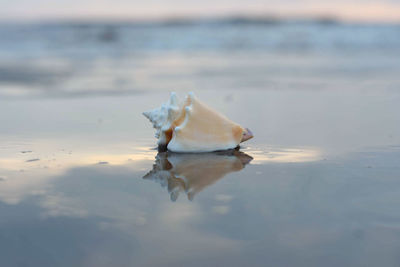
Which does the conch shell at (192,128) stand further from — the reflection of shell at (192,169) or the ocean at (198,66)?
the ocean at (198,66)

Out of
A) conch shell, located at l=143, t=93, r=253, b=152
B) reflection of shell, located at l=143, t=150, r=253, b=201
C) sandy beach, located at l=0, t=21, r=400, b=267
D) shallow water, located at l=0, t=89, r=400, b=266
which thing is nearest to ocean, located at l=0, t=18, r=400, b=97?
sandy beach, located at l=0, t=21, r=400, b=267

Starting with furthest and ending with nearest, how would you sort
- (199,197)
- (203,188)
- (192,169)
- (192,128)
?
(192,128) < (192,169) < (203,188) < (199,197)

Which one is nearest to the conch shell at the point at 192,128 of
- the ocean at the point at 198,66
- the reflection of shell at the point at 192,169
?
the reflection of shell at the point at 192,169

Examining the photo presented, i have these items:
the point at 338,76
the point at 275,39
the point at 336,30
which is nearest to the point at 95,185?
the point at 338,76

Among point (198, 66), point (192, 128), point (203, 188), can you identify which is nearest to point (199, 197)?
point (203, 188)

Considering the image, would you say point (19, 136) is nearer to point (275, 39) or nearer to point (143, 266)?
point (143, 266)

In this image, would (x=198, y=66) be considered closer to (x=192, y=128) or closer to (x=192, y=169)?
(x=192, y=128)
